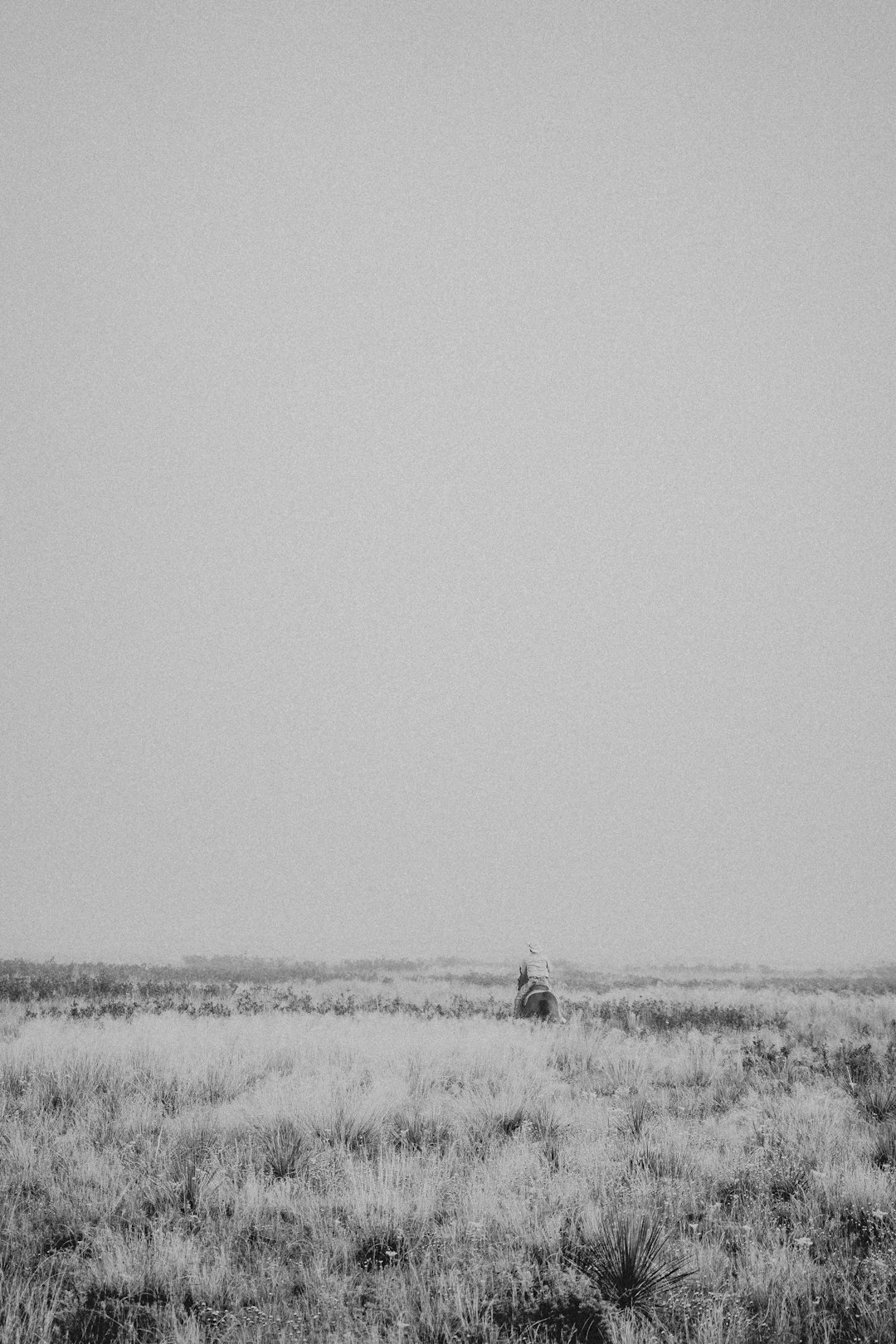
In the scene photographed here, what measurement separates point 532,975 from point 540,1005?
593 mm

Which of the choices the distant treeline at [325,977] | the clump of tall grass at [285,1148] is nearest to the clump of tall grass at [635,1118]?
the clump of tall grass at [285,1148]

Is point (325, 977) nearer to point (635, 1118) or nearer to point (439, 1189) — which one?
point (635, 1118)

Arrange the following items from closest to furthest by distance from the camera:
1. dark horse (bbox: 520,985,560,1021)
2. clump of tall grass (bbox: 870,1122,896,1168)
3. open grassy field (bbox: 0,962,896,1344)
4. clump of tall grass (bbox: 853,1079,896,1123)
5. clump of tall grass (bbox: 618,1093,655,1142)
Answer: open grassy field (bbox: 0,962,896,1344)
clump of tall grass (bbox: 870,1122,896,1168)
clump of tall grass (bbox: 618,1093,655,1142)
clump of tall grass (bbox: 853,1079,896,1123)
dark horse (bbox: 520,985,560,1021)

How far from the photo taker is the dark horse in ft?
44.7

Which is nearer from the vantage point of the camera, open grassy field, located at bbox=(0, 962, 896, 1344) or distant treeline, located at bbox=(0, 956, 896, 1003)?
open grassy field, located at bbox=(0, 962, 896, 1344)

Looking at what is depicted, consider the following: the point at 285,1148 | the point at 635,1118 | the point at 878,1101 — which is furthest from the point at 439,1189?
the point at 878,1101

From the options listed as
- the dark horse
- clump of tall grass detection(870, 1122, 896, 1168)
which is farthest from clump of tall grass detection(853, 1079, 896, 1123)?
the dark horse

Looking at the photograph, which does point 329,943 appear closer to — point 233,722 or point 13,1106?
point 13,1106

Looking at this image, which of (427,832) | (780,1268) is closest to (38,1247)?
(780,1268)

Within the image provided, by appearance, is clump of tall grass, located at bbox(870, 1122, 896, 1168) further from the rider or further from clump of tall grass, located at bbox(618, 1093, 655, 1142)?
the rider

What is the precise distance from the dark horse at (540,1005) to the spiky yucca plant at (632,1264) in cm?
996

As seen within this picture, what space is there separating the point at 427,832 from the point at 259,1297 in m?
113

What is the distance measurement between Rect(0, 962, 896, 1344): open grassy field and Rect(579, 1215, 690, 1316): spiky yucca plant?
0.02 meters

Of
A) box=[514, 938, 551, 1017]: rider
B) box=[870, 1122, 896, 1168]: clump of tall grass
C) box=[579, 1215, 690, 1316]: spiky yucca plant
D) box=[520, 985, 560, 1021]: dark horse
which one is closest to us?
box=[579, 1215, 690, 1316]: spiky yucca plant
